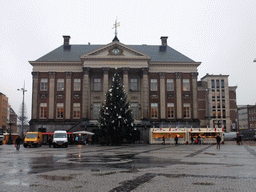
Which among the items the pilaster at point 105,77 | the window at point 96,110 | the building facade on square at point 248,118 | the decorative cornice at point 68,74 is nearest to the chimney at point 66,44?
the decorative cornice at point 68,74

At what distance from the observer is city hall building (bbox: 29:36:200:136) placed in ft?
184

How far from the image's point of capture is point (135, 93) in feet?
191

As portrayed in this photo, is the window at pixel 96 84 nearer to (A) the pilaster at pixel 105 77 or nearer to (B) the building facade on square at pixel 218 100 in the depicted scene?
(A) the pilaster at pixel 105 77

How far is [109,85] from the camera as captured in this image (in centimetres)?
5809

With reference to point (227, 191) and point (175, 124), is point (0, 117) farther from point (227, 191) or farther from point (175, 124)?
point (227, 191)

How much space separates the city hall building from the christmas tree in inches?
373

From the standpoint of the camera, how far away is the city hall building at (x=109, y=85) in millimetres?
56031

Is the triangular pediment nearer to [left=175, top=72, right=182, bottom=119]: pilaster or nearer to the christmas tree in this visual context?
[left=175, top=72, right=182, bottom=119]: pilaster

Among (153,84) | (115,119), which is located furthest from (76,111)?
(153,84)

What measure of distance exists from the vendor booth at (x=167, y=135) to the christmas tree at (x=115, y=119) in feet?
18.4

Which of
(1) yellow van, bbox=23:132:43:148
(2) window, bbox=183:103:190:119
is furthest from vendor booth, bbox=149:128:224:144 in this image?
(1) yellow van, bbox=23:132:43:148

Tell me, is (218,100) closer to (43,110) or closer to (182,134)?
(182,134)

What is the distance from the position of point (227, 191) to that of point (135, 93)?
4951cm

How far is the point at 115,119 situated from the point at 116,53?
1600 cm
